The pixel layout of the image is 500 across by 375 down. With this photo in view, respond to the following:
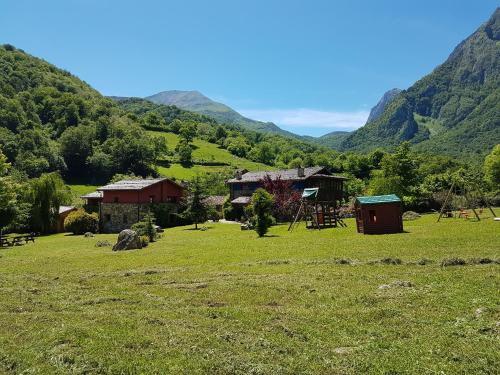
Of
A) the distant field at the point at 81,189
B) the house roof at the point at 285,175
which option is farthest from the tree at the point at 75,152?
the house roof at the point at 285,175

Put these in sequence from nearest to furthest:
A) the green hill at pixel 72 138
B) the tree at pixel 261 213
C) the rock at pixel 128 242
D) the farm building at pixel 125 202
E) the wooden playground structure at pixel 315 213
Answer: the rock at pixel 128 242
the tree at pixel 261 213
the wooden playground structure at pixel 315 213
the farm building at pixel 125 202
the green hill at pixel 72 138

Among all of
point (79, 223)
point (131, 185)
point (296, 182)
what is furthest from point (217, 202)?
point (79, 223)

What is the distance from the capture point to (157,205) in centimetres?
6334

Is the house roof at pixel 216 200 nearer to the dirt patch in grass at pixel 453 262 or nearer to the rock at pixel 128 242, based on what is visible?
the rock at pixel 128 242

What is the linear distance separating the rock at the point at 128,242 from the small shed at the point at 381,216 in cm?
1888

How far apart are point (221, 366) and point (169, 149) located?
501ft

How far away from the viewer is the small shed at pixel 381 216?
119 feet

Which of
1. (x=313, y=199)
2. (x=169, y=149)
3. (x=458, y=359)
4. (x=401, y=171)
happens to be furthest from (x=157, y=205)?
(x=169, y=149)

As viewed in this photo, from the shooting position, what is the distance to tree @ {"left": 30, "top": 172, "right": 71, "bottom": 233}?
2335 inches

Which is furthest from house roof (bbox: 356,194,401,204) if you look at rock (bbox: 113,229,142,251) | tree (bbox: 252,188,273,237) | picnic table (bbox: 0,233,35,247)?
picnic table (bbox: 0,233,35,247)

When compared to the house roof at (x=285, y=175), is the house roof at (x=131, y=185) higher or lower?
lower

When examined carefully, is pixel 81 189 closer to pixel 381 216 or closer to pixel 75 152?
pixel 75 152

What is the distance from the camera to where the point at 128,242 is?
34031 mm

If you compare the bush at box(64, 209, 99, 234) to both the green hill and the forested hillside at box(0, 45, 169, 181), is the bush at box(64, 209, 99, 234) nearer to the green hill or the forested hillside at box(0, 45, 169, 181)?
the green hill
